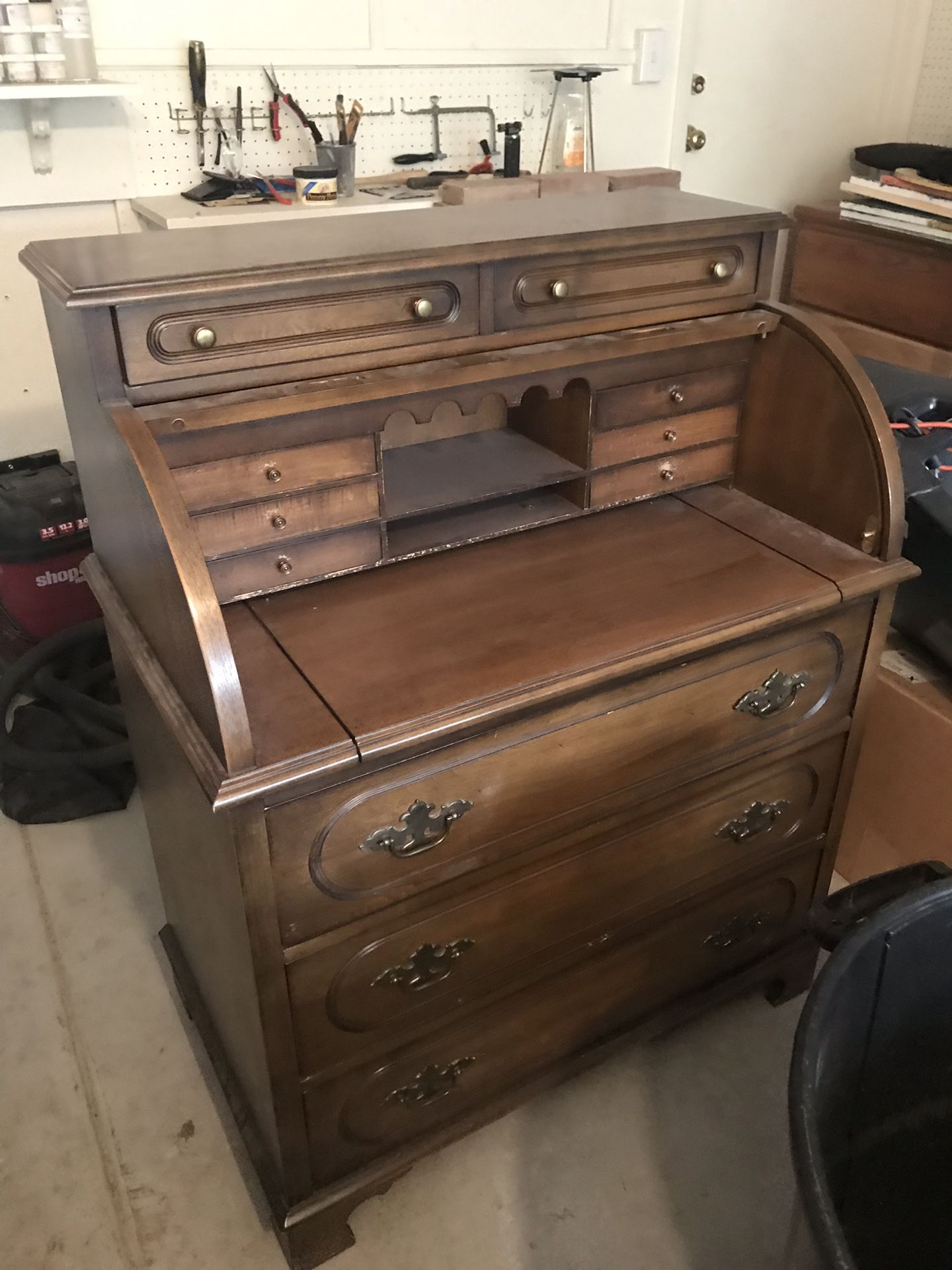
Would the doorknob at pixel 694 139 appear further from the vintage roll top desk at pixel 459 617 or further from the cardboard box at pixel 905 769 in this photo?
the cardboard box at pixel 905 769

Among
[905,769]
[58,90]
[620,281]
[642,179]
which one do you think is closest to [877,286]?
[642,179]

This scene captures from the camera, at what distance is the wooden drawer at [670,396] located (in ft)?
4.40

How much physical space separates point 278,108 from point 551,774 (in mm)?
2143

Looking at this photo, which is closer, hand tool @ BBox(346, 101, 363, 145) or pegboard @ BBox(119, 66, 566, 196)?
pegboard @ BBox(119, 66, 566, 196)

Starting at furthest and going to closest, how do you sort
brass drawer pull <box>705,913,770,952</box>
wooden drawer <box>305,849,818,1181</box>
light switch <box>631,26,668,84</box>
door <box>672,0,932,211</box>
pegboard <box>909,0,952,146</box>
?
pegboard <box>909,0,952,146</box>
door <box>672,0,932,211</box>
light switch <box>631,26,668,84</box>
brass drawer pull <box>705,913,770,952</box>
wooden drawer <box>305,849,818,1181</box>

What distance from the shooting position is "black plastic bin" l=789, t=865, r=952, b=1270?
2.91 feet

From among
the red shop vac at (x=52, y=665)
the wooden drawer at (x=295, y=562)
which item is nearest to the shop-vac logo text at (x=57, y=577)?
the red shop vac at (x=52, y=665)

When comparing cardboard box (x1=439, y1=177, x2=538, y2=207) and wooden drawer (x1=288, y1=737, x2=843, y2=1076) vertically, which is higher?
cardboard box (x1=439, y1=177, x2=538, y2=207)

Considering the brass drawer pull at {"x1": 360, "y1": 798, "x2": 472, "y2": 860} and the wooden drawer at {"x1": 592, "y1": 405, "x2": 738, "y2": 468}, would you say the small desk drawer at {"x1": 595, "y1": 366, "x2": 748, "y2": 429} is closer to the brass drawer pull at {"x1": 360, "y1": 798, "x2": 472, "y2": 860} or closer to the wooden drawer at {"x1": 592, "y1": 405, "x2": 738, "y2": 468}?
the wooden drawer at {"x1": 592, "y1": 405, "x2": 738, "y2": 468}

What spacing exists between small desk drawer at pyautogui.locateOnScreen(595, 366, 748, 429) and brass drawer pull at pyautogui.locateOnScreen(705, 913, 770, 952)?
31.6 inches

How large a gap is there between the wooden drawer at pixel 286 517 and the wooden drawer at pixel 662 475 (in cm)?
36

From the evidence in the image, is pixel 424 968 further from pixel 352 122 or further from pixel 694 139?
pixel 694 139

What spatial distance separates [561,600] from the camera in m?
1.25

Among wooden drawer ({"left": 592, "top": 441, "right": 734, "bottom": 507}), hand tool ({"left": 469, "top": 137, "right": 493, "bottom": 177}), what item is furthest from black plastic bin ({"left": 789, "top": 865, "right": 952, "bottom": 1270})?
hand tool ({"left": 469, "top": 137, "right": 493, "bottom": 177})
